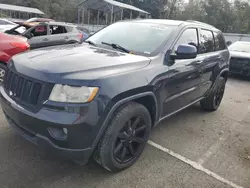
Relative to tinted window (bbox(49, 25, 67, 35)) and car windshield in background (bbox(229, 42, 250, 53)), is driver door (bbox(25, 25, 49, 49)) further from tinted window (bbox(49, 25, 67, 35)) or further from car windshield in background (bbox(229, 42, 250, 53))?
car windshield in background (bbox(229, 42, 250, 53))

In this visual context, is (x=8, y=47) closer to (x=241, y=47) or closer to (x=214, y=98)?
(x=214, y=98)

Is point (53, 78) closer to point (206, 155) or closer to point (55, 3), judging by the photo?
point (206, 155)

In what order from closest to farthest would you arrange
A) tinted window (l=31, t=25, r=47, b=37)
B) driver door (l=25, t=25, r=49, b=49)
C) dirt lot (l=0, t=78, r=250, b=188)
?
dirt lot (l=0, t=78, r=250, b=188) < driver door (l=25, t=25, r=49, b=49) < tinted window (l=31, t=25, r=47, b=37)

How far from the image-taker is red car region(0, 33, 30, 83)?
5054 millimetres

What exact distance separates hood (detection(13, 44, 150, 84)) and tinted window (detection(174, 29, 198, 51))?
2.66 feet

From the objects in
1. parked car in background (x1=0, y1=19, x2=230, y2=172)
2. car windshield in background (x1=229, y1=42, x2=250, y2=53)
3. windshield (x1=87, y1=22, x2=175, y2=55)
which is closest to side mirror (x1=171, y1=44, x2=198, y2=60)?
parked car in background (x1=0, y1=19, x2=230, y2=172)

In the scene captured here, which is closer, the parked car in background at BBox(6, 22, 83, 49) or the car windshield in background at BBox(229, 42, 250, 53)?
the parked car in background at BBox(6, 22, 83, 49)

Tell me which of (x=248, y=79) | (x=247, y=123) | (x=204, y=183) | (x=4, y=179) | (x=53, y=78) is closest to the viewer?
(x=53, y=78)

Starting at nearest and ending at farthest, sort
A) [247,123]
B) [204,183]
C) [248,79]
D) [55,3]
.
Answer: [204,183] < [247,123] < [248,79] < [55,3]

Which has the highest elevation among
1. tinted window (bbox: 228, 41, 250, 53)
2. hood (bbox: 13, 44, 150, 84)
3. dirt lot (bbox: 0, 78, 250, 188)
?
hood (bbox: 13, 44, 150, 84)

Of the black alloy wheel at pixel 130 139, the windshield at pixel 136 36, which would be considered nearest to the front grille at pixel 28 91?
the black alloy wheel at pixel 130 139

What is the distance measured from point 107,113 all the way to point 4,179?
1.31m

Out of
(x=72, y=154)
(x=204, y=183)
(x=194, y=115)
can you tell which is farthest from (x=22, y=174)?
(x=194, y=115)

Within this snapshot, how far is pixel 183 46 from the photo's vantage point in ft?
9.95
